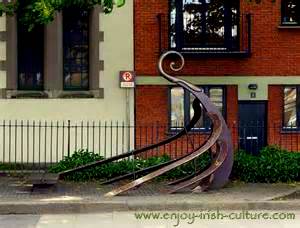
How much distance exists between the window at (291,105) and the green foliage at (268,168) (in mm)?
3442

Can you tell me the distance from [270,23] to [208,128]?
11.4ft

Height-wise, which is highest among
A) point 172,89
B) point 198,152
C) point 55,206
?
point 172,89

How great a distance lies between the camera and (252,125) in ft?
60.2

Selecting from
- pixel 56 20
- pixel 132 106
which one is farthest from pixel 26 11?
pixel 132 106

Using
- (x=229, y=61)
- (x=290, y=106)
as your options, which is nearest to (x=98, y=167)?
(x=229, y=61)

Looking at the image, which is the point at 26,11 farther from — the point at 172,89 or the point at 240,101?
the point at 240,101

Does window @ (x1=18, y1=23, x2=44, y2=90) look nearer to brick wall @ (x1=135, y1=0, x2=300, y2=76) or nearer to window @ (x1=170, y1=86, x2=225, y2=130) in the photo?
brick wall @ (x1=135, y1=0, x2=300, y2=76)

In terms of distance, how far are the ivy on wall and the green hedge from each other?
364 centimetres

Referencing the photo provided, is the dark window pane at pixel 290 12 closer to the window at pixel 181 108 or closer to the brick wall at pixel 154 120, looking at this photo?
the window at pixel 181 108

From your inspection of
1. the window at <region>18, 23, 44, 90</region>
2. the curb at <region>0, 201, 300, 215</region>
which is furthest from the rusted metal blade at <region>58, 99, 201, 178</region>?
the window at <region>18, 23, 44, 90</region>

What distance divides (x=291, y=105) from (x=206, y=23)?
343 cm

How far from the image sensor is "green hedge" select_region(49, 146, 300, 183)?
14664 mm

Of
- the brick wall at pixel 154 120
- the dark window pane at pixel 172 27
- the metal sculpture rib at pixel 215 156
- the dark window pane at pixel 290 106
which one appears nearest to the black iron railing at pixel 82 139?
the brick wall at pixel 154 120

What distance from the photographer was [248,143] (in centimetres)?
1833
